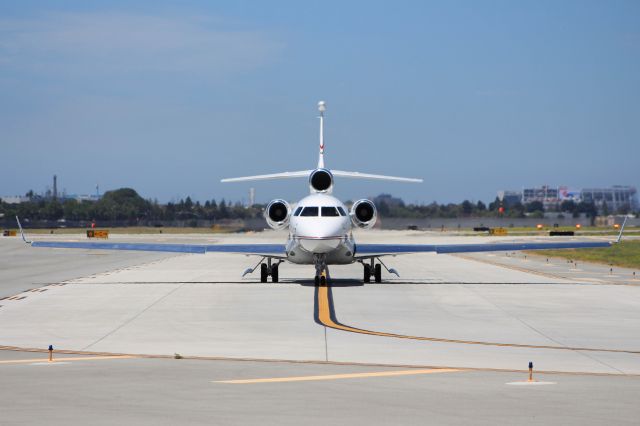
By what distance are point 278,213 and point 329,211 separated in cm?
309

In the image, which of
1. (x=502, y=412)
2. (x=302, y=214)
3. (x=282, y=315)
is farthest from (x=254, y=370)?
(x=302, y=214)

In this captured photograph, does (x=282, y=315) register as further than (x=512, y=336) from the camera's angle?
Yes

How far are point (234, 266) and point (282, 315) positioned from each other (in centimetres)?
2852

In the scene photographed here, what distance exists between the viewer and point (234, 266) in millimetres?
53281

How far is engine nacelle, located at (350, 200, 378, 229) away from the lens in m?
36.9

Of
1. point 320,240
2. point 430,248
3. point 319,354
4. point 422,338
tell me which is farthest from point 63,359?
point 430,248

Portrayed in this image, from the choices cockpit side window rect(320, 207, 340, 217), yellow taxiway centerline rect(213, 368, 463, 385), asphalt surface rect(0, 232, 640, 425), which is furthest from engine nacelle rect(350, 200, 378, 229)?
yellow taxiway centerline rect(213, 368, 463, 385)

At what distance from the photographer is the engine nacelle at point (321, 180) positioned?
3856cm

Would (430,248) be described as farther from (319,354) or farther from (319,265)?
(319,354)

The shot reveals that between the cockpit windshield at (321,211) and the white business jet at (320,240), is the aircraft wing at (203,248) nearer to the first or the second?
the white business jet at (320,240)

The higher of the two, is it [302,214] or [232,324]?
[302,214]

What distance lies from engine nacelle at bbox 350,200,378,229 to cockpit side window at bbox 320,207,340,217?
2277 millimetres

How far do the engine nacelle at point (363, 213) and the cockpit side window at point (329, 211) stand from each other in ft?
7.47

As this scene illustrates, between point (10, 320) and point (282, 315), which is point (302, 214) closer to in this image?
point (282, 315)
